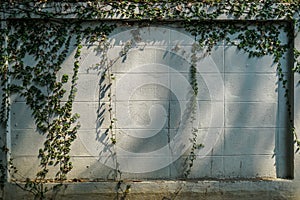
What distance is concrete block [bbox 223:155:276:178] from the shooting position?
4711 mm

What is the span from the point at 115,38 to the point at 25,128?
4.49ft

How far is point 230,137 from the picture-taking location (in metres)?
4.70

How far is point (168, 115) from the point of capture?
4.65 m

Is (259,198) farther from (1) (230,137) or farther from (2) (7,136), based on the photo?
(2) (7,136)

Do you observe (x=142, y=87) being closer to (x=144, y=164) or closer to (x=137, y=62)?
(x=137, y=62)

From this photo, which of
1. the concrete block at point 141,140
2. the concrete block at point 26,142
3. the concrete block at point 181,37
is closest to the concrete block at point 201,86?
the concrete block at point 181,37

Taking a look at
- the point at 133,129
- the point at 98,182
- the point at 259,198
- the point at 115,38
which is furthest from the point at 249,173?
the point at 115,38

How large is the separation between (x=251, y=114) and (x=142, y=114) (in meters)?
1.21

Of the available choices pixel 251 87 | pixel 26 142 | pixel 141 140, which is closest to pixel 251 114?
pixel 251 87

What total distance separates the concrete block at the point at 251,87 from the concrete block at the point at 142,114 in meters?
0.73

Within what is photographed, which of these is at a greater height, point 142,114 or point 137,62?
point 137,62

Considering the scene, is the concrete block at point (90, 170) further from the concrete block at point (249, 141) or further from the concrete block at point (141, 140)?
the concrete block at point (249, 141)

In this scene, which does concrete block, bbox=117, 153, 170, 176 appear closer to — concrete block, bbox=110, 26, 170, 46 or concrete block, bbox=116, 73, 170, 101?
concrete block, bbox=116, 73, 170, 101

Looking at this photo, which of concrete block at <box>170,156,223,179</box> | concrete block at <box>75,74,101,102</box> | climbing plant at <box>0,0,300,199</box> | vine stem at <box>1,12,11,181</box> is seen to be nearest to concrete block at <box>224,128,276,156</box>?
concrete block at <box>170,156,223,179</box>
